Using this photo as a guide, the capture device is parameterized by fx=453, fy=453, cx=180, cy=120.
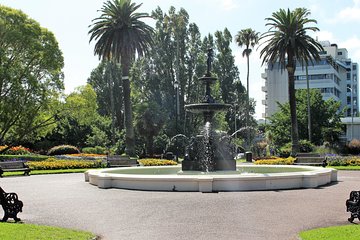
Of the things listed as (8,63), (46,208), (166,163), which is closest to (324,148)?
(166,163)

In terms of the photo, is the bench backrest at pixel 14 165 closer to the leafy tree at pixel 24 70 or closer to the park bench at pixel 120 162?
the park bench at pixel 120 162

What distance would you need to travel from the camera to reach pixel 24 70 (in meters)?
39.2

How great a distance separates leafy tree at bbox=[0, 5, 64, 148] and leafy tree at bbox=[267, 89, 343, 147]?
25902 millimetres

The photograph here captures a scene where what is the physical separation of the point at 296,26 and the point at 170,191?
2861 cm

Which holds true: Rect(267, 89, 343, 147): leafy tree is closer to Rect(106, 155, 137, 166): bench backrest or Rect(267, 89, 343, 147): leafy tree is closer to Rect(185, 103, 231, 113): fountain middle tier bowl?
Rect(106, 155, 137, 166): bench backrest

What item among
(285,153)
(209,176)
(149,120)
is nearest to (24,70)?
(149,120)

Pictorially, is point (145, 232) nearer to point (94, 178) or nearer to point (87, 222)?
point (87, 222)

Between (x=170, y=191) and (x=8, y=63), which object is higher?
(x=8, y=63)

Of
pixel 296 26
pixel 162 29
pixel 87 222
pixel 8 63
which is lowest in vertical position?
pixel 87 222

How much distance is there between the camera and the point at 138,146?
55.4m

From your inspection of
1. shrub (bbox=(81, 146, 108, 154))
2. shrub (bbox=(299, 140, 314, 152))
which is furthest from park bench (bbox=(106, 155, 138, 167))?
shrub (bbox=(81, 146, 108, 154))

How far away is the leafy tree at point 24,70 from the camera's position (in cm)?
3816

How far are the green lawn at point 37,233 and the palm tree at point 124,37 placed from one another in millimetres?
31998

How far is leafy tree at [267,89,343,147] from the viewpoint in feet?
170
